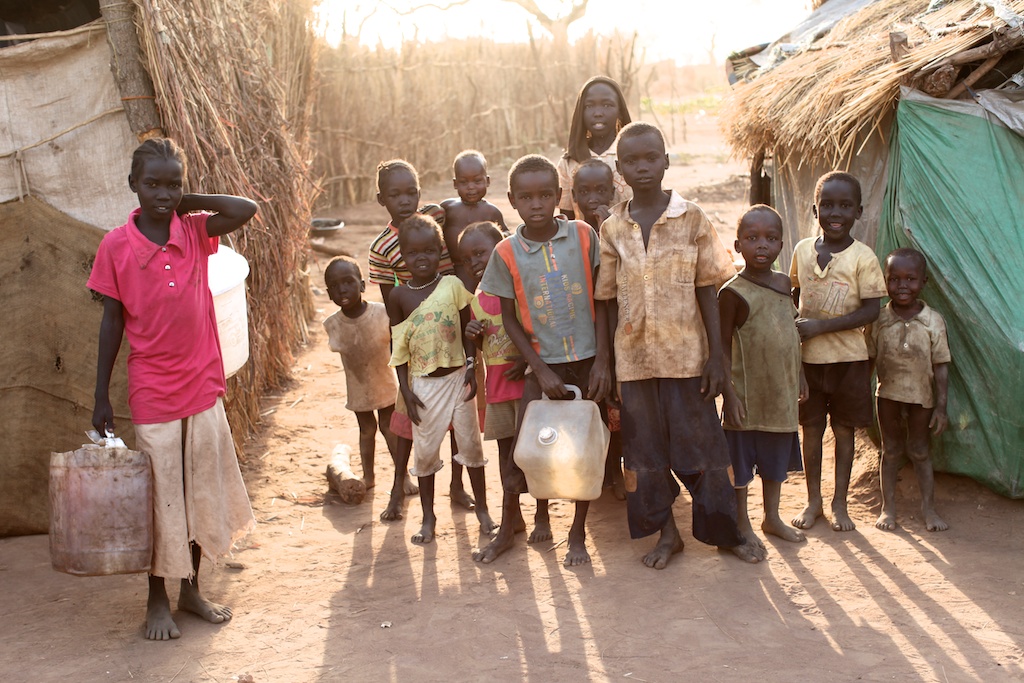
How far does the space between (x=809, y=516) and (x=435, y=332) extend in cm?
172

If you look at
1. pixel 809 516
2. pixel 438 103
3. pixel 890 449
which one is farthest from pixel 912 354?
pixel 438 103

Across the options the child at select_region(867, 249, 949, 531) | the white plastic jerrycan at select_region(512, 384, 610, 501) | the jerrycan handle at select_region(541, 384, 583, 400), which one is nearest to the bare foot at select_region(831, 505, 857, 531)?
the child at select_region(867, 249, 949, 531)

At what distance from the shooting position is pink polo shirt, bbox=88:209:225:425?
306 cm

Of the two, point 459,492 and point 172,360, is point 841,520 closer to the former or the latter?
point 459,492

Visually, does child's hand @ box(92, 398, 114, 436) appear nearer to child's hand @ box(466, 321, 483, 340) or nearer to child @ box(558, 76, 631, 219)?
child's hand @ box(466, 321, 483, 340)

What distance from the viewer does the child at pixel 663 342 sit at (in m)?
3.30

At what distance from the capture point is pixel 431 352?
378 centimetres

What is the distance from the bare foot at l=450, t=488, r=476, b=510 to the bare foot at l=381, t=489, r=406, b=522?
9.9 inches

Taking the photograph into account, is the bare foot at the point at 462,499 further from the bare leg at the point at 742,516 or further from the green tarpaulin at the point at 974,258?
the green tarpaulin at the point at 974,258

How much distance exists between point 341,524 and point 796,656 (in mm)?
2190

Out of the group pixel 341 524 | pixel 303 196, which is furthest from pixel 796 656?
pixel 303 196

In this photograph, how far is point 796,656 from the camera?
113 inches

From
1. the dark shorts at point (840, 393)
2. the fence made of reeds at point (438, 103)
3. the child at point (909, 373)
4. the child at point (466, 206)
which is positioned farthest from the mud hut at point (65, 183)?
the fence made of reeds at point (438, 103)

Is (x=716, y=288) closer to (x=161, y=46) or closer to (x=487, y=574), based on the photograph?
(x=487, y=574)
